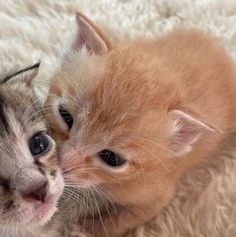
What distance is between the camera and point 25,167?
4.06 feet

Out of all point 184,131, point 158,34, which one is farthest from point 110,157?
point 158,34

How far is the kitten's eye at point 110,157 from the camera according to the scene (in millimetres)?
1361

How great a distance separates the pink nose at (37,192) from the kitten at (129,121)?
0.11 meters

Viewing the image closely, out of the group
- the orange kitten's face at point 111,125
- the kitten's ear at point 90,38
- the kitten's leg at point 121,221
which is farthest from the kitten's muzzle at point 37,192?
the kitten's ear at point 90,38

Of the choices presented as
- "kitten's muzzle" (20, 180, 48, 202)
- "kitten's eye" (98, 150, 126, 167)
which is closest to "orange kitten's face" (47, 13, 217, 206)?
"kitten's eye" (98, 150, 126, 167)

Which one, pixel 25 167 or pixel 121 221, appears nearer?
pixel 25 167

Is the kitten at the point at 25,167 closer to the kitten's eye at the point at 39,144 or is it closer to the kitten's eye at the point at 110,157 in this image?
the kitten's eye at the point at 39,144

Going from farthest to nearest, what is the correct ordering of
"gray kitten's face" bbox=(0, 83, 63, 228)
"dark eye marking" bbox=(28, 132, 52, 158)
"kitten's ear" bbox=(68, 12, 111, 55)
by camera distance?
"kitten's ear" bbox=(68, 12, 111, 55), "dark eye marking" bbox=(28, 132, 52, 158), "gray kitten's face" bbox=(0, 83, 63, 228)

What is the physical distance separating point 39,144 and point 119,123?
18cm

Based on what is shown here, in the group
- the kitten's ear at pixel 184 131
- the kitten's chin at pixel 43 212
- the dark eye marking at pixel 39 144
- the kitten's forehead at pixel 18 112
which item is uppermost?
the kitten's ear at pixel 184 131

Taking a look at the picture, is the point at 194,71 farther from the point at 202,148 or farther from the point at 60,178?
the point at 60,178

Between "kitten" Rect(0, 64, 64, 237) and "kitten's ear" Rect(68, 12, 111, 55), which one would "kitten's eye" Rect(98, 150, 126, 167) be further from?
"kitten's ear" Rect(68, 12, 111, 55)

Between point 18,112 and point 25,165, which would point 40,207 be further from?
point 18,112

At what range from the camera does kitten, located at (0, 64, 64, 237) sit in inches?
47.5
